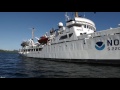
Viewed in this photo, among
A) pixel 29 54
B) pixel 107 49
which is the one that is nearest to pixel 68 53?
pixel 107 49

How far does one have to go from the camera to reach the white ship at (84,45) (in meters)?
17.5

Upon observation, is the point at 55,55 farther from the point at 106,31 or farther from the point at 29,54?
the point at 29,54

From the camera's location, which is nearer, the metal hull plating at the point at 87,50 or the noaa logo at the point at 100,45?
the metal hull plating at the point at 87,50

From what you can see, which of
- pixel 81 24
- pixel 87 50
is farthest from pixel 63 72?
pixel 81 24

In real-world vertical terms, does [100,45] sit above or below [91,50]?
above

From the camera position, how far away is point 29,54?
44.3 metres

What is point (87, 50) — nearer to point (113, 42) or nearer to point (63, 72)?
point (113, 42)

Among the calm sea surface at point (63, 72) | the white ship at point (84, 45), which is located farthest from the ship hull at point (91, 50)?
the calm sea surface at point (63, 72)

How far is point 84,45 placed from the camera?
67.5 ft

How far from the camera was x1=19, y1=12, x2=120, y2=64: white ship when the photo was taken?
17.5 m

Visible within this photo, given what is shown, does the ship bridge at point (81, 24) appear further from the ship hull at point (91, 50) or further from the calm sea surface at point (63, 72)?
the calm sea surface at point (63, 72)

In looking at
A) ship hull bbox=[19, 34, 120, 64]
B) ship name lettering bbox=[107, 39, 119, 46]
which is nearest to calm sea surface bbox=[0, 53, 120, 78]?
ship hull bbox=[19, 34, 120, 64]

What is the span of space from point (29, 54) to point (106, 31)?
31.1 meters
